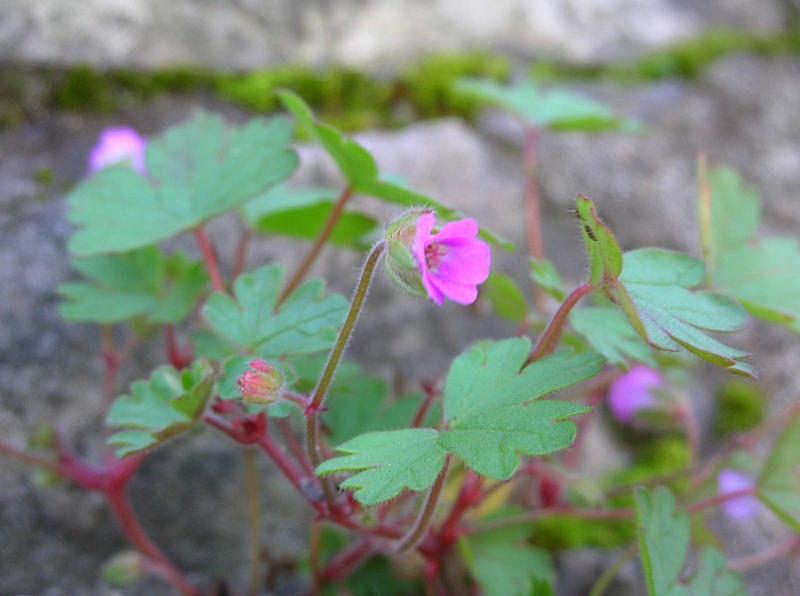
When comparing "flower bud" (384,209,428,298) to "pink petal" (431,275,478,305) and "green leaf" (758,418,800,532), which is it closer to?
"pink petal" (431,275,478,305)

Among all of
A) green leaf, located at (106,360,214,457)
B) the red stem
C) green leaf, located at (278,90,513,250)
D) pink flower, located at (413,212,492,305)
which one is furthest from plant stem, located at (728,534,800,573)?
green leaf, located at (106,360,214,457)

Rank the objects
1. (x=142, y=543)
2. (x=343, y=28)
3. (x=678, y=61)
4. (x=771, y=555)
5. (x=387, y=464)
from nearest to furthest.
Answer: (x=387, y=464)
(x=142, y=543)
(x=771, y=555)
(x=343, y=28)
(x=678, y=61)

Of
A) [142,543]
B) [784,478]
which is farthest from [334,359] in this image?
[784,478]

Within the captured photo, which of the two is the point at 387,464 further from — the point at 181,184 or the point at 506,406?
the point at 181,184

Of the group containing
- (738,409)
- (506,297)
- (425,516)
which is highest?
(506,297)

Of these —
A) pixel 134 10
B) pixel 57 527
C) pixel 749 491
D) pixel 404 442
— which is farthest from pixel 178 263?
pixel 749 491

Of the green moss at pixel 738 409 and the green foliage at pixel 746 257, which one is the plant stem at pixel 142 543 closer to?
the green foliage at pixel 746 257
